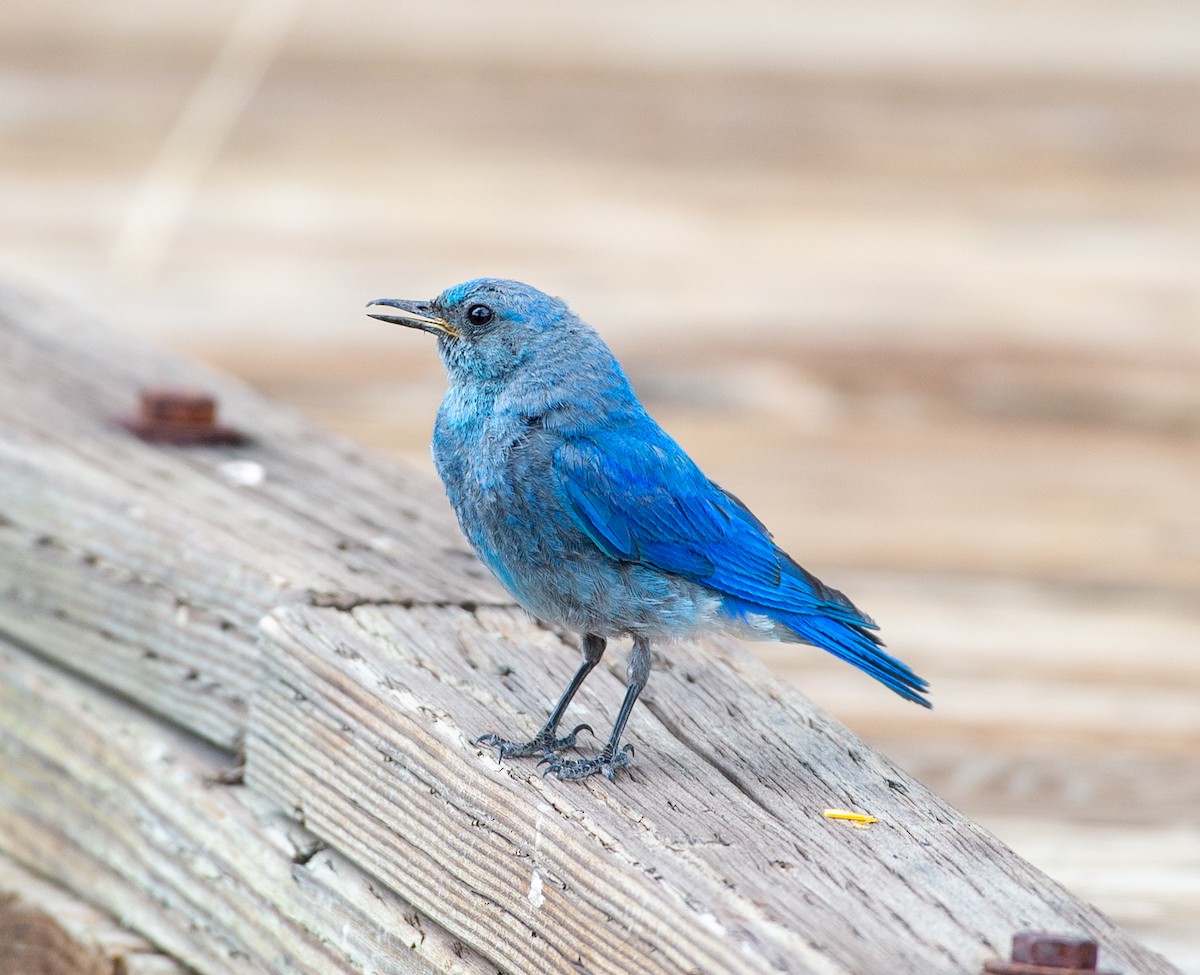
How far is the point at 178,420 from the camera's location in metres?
3.25

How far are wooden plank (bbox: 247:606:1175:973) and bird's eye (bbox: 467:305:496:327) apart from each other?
1.50 feet

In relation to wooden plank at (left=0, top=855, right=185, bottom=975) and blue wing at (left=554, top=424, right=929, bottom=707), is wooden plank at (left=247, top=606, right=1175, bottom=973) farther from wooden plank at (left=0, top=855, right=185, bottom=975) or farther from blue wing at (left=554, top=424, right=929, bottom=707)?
wooden plank at (left=0, top=855, right=185, bottom=975)

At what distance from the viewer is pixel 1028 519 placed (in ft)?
16.4

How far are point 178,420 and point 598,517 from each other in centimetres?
96

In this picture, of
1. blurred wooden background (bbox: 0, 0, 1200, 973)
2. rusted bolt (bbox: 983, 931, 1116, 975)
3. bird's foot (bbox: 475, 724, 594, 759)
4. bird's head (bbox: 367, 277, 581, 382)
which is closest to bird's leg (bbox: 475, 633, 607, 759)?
bird's foot (bbox: 475, 724, 594, 759)

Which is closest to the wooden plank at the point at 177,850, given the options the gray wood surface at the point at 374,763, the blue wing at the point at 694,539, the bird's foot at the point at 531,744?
the gray wood surface at the point at 374,763

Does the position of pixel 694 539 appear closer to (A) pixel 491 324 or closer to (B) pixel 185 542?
(A) pixel 491 324

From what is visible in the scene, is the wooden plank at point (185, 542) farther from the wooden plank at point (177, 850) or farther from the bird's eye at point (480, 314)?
the bird's eye at point (480, 314)

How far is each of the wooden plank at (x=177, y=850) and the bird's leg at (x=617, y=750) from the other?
0.70 ft

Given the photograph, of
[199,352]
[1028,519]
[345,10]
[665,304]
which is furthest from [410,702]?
[345,10]

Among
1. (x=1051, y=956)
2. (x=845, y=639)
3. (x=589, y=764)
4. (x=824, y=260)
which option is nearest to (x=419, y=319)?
(x=845, y=639)

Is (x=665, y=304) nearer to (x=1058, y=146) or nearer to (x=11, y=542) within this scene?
(x=1058, y=146)

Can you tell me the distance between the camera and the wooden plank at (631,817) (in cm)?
176

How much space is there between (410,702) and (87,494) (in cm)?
89
